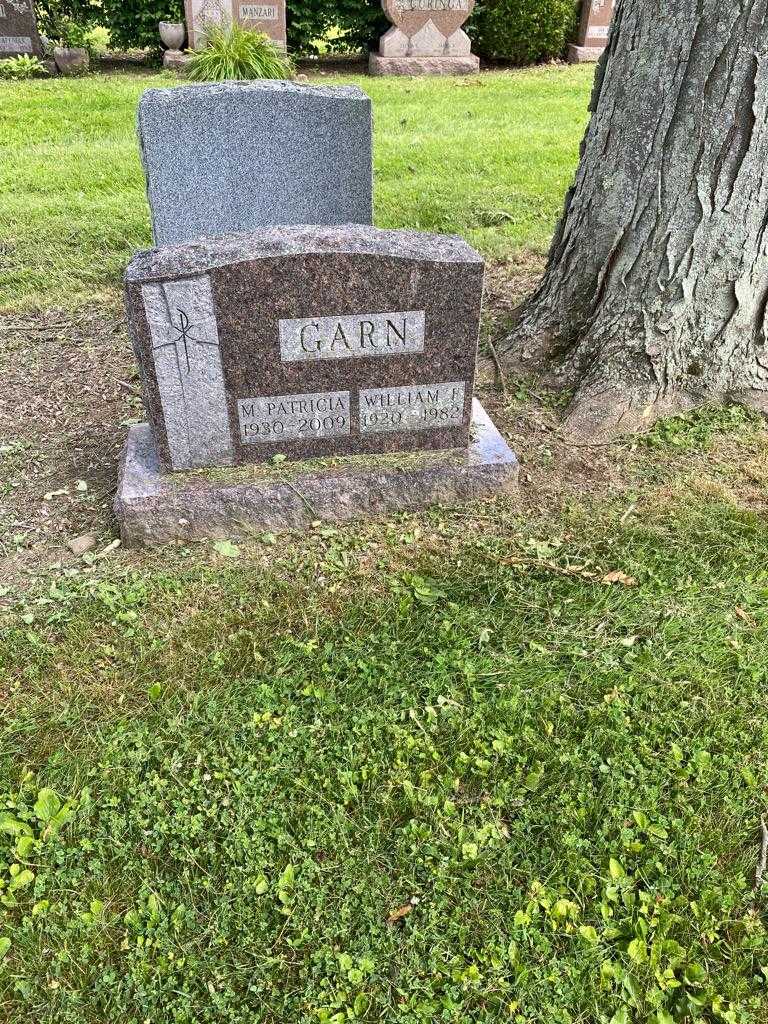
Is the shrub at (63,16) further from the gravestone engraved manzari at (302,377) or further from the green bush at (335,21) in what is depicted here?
the gravestone engraved manzari at (302,377)

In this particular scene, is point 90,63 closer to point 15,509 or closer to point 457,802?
point 15,509

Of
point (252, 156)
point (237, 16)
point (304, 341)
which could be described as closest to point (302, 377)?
point (304, 341)

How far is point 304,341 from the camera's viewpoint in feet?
9.66

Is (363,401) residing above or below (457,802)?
above

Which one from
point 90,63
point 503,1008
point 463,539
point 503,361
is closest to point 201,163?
point 503,361

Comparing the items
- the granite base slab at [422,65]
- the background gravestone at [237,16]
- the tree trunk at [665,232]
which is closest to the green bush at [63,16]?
the background gravestone at [237,16]

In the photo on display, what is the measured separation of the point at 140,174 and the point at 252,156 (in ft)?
8.15

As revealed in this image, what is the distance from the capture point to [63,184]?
6.39 m

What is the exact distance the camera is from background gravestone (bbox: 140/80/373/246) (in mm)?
4332

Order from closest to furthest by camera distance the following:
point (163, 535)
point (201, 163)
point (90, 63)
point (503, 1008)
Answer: point (503, 1008) → point (163, 535) → point (201, 163) → point (90, 63)

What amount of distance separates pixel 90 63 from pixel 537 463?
10.4m

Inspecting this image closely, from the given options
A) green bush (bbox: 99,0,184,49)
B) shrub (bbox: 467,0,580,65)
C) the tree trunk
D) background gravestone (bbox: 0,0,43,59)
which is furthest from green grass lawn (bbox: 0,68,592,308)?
shrub (bbox: 467,0,580,65)

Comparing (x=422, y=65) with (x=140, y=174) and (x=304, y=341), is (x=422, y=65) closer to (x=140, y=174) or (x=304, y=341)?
(x=140, y=174)

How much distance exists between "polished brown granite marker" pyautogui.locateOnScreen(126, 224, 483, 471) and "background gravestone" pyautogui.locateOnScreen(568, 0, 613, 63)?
10851 millimetres
